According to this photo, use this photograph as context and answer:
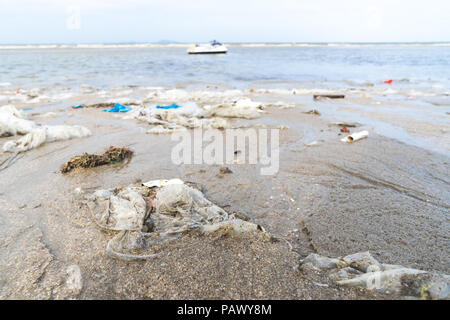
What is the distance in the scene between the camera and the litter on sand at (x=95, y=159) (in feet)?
13.5

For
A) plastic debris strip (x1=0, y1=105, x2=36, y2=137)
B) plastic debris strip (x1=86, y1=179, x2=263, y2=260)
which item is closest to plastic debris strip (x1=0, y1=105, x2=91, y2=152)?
plastic debris strip (x1=0, y1=105, x2=36, y2=137)

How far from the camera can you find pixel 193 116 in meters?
7.34

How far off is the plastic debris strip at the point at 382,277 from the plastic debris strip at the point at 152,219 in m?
0.73

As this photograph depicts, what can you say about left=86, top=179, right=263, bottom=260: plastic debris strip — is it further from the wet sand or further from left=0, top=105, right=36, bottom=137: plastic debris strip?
left=0, top=105, right=36, bottom=137: plastic debris strip

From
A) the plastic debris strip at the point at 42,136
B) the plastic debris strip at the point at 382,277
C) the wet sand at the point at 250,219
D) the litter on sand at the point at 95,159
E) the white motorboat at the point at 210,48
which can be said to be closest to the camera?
the plastic debris strip at the point at 382,277

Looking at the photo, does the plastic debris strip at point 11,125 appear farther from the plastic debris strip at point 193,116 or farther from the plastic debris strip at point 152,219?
the plastic debris strip at point 152,219

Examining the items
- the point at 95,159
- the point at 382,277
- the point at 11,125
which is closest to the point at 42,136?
the point at 11,125

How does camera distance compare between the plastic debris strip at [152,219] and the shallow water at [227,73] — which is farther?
the shallow water at [227,73]

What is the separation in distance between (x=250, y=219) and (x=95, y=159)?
2.90 metres

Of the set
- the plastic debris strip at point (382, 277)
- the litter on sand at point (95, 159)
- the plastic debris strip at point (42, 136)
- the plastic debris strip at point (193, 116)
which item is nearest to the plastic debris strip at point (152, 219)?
the plastic debris strip at point (382, 277)

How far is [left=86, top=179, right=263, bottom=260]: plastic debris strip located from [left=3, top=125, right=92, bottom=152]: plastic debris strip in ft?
10.1

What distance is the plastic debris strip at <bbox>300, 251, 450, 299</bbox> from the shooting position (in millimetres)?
1657

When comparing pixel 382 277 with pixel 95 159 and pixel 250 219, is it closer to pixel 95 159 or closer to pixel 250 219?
pixel 250 219
